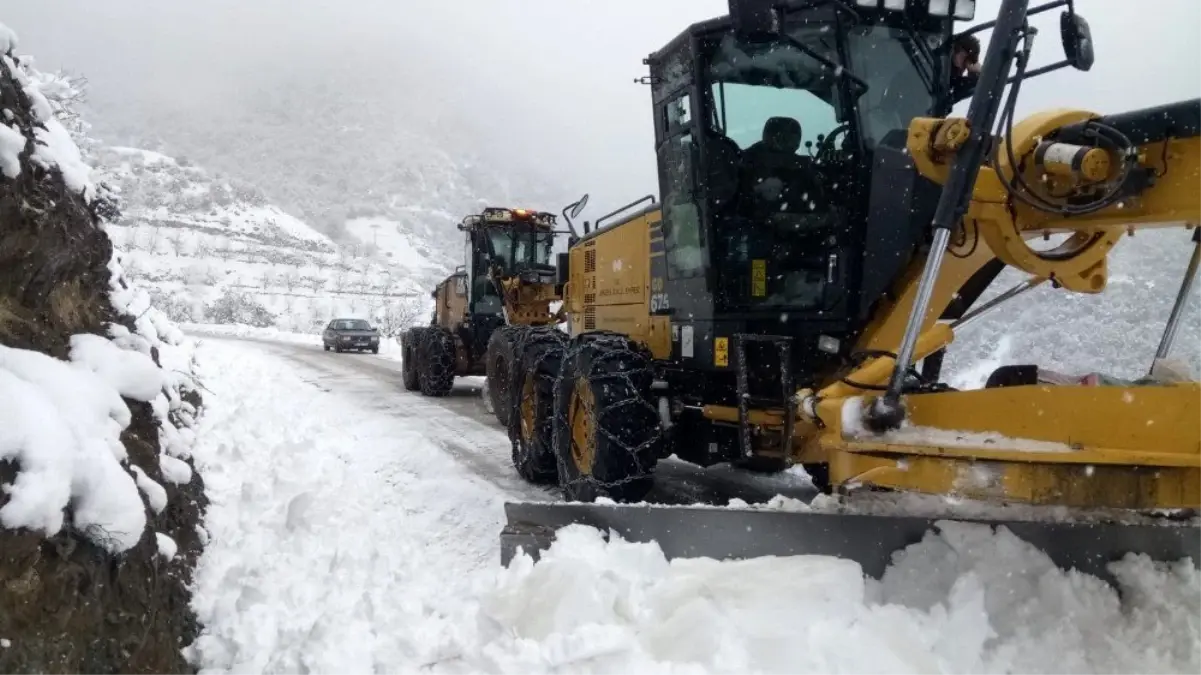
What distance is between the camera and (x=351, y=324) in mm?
25859

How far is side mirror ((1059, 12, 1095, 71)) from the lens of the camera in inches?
125

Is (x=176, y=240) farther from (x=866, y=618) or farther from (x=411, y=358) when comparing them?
(x=866, y=618)

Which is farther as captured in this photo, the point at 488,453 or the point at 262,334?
the point at 262,334

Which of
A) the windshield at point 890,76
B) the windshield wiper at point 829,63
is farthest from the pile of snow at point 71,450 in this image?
the windshield at point 890,76

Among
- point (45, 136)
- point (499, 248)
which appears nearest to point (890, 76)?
point (45, 136)

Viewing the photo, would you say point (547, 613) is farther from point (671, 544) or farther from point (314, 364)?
point (314, 364)

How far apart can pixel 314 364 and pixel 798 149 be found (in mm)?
15206

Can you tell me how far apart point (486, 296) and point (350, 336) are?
12920 mm

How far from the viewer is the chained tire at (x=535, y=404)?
255 inches

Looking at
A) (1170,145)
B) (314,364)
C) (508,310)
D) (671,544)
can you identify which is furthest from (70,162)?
(314,364)

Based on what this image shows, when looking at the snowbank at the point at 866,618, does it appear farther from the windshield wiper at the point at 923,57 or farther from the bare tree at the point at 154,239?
the bare tree at the point at 154,239

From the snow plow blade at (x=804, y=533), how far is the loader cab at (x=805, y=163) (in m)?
1.57

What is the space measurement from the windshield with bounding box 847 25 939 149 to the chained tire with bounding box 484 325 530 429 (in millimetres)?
4369

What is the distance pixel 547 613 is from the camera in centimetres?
284
